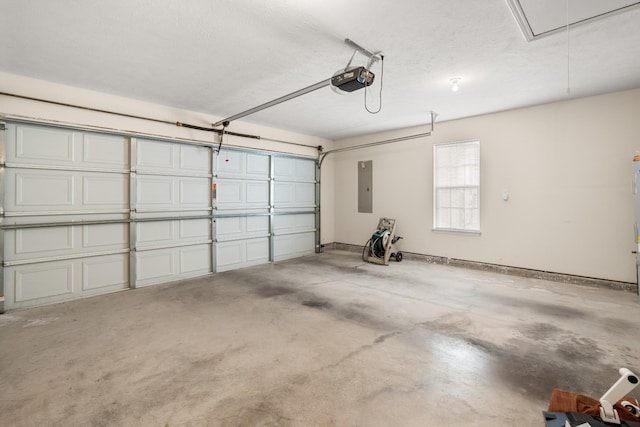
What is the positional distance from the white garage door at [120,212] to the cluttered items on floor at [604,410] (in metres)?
4.95

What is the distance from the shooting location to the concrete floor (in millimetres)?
1861

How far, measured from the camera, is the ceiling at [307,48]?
7.89 feet

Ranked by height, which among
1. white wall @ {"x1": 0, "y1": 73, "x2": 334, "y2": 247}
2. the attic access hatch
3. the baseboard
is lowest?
the baseboard

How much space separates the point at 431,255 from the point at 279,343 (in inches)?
168

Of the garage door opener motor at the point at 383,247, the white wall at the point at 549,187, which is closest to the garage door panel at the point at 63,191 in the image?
the garage door opener motor at the point at 383,247

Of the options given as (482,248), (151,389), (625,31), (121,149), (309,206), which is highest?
(625,31)

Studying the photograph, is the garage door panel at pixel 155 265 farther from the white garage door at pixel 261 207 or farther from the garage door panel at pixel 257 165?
the garage door panel at pixel 257 165

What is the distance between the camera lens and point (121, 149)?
4.37 m

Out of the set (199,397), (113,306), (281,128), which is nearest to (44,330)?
(113,306)

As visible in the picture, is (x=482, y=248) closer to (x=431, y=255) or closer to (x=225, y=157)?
(x=431, y=255)

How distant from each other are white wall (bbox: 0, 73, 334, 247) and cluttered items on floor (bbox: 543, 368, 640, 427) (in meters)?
5.45

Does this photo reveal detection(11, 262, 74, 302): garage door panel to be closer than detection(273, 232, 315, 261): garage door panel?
Yes

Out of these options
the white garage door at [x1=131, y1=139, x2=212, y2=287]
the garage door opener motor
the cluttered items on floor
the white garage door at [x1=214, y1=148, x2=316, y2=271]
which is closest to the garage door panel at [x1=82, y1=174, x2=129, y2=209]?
the white garage door at [x1=131, y1=139, x2=212, y2=287]

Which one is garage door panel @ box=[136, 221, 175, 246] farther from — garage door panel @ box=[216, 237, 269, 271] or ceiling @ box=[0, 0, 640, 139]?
ceiling @ box=[0, 0, 640, 139]
